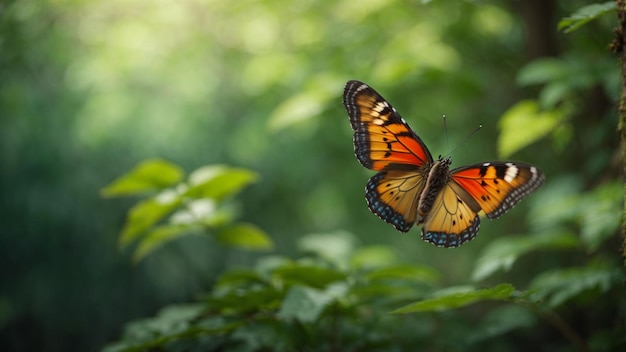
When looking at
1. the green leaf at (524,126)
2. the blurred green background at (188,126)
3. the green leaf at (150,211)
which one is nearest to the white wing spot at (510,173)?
A: the green leaf at (524,126)

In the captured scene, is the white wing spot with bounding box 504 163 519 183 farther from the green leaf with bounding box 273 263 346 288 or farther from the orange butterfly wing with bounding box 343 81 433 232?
the green leaf with bounding box 273 263 346 288

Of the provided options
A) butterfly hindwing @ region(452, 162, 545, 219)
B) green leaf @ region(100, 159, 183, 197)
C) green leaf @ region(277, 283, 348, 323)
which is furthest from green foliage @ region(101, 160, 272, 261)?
butterfly hindwing @ region(452, 162, 545, 219)

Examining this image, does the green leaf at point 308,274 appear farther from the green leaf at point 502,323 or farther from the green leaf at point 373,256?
the green leaf at point 502,323

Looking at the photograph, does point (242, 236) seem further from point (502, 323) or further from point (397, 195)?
point (502, 323)

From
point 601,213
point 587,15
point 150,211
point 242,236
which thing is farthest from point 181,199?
point 601,213

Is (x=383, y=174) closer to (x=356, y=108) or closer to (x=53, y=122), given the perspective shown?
(x=356, y=108)

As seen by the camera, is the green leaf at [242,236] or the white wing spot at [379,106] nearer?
the white wing spot at [379,106]
